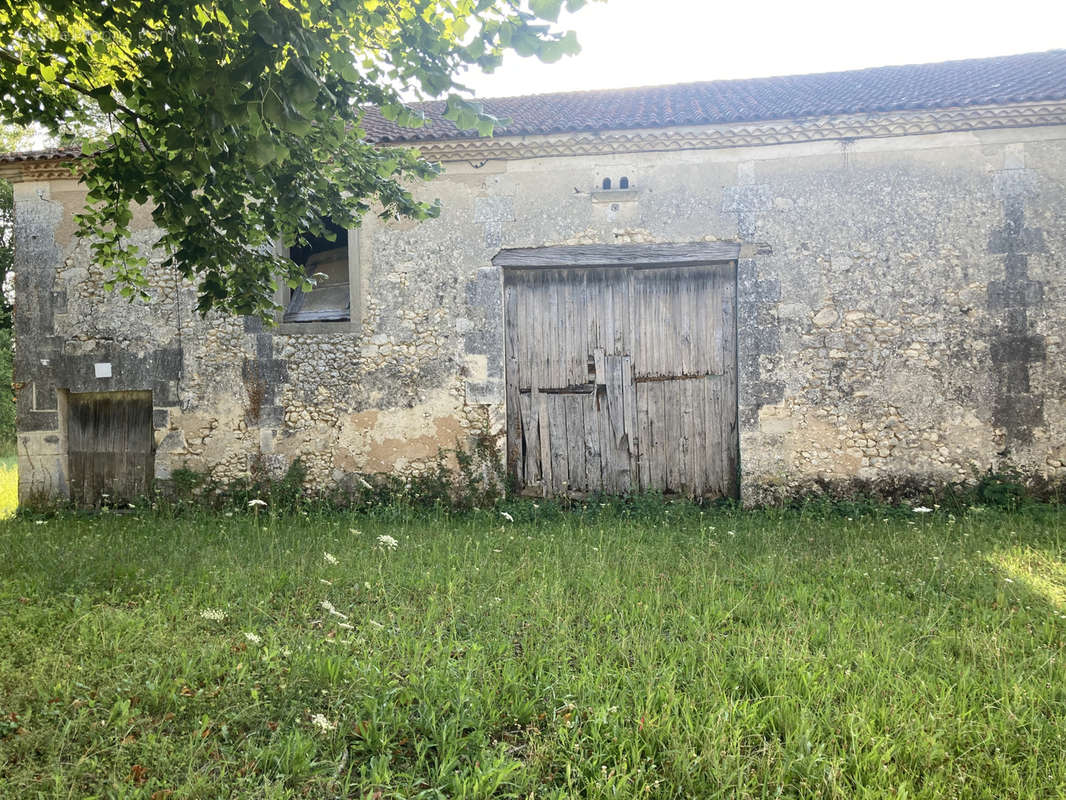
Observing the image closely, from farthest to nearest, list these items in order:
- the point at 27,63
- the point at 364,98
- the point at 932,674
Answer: the point at 364,98 → the point at 27,63 → the point at 932,674

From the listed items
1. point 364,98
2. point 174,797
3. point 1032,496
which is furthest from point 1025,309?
point 174,797

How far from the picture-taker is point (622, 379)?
277 inches

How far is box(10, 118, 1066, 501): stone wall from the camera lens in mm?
6395

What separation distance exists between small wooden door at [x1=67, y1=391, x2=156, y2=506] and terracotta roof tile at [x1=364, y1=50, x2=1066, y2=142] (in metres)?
4.25

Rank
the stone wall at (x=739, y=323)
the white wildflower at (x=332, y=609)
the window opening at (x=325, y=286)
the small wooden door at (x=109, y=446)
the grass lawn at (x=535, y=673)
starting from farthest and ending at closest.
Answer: the small wooden door at (x=109, y=446)
the window opening at (x=325, y=286)
the stone wall at (x=739, y=323)
the white wildflower at (x=332, y=609)
the grass lawn at (x=535, y=673)

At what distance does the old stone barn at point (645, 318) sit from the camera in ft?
21.0

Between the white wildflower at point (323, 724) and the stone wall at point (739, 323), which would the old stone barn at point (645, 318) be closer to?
the stone wall at point (739, 323)

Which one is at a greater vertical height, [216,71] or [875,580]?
[216,71]

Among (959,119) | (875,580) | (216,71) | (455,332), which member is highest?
(959,119)

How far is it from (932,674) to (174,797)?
297 cm

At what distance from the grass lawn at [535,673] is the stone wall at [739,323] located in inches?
85.1

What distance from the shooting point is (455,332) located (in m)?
7.02

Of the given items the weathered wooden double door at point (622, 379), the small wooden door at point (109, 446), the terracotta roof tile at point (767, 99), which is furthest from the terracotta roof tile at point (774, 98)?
the small wooden door at point (109, 446)

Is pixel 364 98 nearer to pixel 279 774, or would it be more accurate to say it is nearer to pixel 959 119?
pixel 279 774
